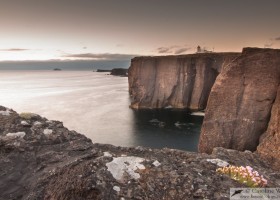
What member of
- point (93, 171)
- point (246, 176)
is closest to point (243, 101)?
point (246, 176)

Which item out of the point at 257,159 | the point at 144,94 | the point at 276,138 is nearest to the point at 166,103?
Answer: the point at 144,94

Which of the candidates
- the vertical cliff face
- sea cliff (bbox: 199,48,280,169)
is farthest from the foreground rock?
the vertical cliff face

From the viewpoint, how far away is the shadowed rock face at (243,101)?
3647 centimetres

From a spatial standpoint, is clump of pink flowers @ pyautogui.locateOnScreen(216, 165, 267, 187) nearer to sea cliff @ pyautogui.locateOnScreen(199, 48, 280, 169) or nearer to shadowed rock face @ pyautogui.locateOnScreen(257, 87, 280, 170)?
shadowed rock face @ pyautogui.locateOnScreen(257, 87, 280, 170)

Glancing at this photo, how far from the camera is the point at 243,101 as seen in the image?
130 feet

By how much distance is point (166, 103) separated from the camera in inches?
4107

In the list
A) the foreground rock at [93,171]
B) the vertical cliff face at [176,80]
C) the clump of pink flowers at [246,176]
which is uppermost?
the clump of pink flowers at [246,176]

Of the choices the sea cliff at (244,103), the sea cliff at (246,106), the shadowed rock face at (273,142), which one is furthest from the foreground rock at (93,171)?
the sea cliff at (244,103)

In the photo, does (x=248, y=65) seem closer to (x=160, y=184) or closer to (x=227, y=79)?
(x=227, y=79)

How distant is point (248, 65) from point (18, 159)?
31929 millimetres

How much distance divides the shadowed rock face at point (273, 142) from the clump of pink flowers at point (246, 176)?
16956 millimetres

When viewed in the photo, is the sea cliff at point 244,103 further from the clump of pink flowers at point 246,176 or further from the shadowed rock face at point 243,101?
the clump of pink flowers at point 246,176

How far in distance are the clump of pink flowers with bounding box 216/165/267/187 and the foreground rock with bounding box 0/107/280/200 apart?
28 cm

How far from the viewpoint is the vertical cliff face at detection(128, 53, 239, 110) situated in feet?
328
